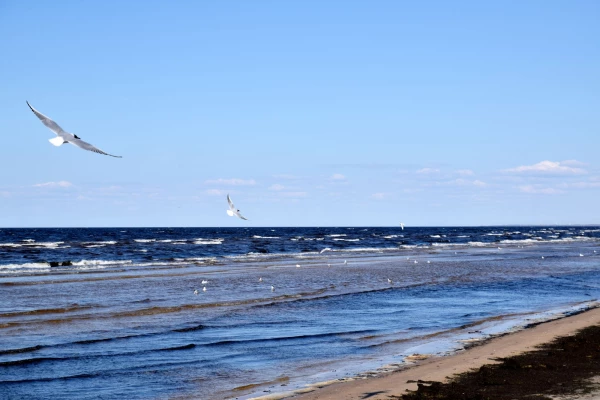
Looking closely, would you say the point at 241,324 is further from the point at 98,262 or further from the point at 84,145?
the point at 98,262

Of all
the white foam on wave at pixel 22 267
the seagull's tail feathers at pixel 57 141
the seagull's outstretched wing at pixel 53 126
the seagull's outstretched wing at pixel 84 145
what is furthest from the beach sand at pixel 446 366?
the white foam on wave at pixel 22 267

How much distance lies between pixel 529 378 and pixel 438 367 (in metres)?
1.52

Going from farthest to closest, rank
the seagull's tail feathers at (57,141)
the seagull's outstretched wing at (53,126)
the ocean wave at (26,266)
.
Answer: the ocean wave at (26,266) < the seagull's outstretched wing at (53,126) < the seagull's tail feathers at (57,141)

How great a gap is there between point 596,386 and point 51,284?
22.8 meters

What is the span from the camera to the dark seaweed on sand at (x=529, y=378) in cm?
854

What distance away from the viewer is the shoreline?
913cm

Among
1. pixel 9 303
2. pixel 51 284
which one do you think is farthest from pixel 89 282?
pixel 9 303

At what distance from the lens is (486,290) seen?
24219 millimetres

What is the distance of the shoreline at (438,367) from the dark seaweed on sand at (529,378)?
0.28m

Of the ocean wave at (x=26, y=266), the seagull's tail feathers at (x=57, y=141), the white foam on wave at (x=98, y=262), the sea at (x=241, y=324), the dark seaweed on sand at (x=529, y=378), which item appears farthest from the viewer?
the white foam on wave at (x=98, y=262)

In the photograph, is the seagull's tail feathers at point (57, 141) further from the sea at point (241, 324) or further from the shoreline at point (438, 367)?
the shoreline at point (438, 367)

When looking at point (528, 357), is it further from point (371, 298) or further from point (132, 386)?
point (371, 298)

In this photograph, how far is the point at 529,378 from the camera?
9422 mm

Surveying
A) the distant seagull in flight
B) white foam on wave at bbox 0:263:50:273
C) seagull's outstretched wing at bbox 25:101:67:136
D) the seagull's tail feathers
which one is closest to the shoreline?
the distant seagull in flight
